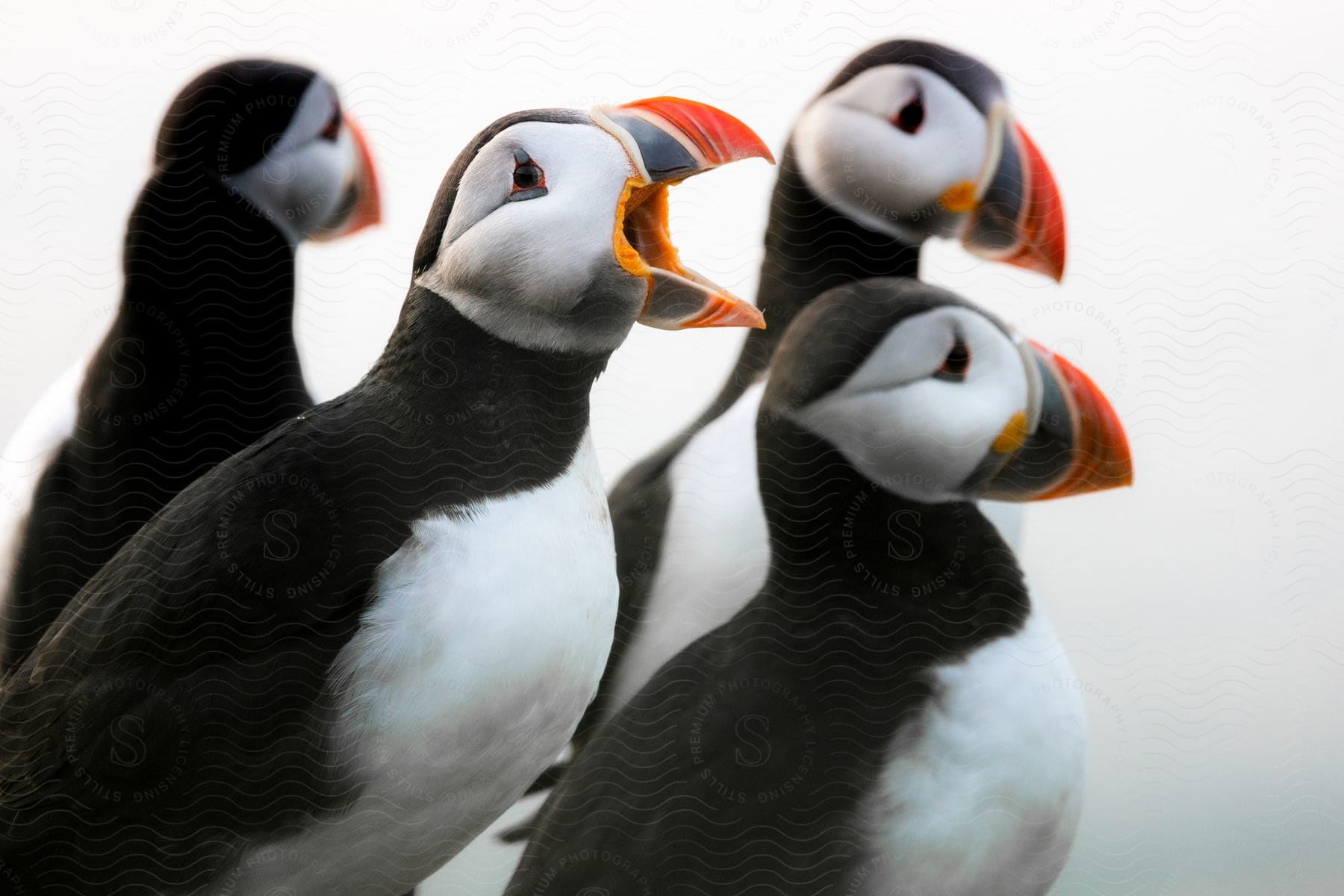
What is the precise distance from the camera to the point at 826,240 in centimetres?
203

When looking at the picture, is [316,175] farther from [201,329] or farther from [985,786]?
[985,786]

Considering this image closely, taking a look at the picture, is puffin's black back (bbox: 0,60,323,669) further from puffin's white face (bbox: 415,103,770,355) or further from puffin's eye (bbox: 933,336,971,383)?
puffin's eye (bbox: 933,336,971,383)

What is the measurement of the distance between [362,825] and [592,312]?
0.59 m

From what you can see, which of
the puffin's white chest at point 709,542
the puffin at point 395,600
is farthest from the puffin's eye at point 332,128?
the puffin's white chest at point 709,542

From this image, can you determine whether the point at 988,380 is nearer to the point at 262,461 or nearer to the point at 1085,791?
the point at 1085,791

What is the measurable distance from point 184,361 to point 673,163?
29.9 inches

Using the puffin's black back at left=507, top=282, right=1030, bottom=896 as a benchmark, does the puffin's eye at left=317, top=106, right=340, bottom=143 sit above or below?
above

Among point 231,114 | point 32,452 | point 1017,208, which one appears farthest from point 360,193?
point 1017,208

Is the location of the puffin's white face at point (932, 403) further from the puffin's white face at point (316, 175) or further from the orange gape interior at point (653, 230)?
the puffin's white face at point (316, 175)

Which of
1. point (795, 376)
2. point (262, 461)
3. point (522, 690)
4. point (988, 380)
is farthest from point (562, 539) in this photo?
point (988, 380)

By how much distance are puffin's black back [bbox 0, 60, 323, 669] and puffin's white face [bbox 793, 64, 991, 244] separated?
0.75 metres

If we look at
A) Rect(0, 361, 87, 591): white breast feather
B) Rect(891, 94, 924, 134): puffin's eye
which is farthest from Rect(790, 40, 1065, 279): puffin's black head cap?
Rect(0, 361, 87, 591): white breast feather

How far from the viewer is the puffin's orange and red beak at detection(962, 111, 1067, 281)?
1.92 metres

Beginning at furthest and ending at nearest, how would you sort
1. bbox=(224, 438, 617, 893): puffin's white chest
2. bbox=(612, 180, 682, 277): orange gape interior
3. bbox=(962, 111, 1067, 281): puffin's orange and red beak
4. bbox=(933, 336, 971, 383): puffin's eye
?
1. bbox=(962, 111, 1067, 281): puffin's orange and red beak
2. bbox=(933, 336, 971, 383): puffin's eye
3. bbox=(612, 180, 682, 277): orange gape interior
4. bbox=(224, 438, 617, 893): puffin's white chest
